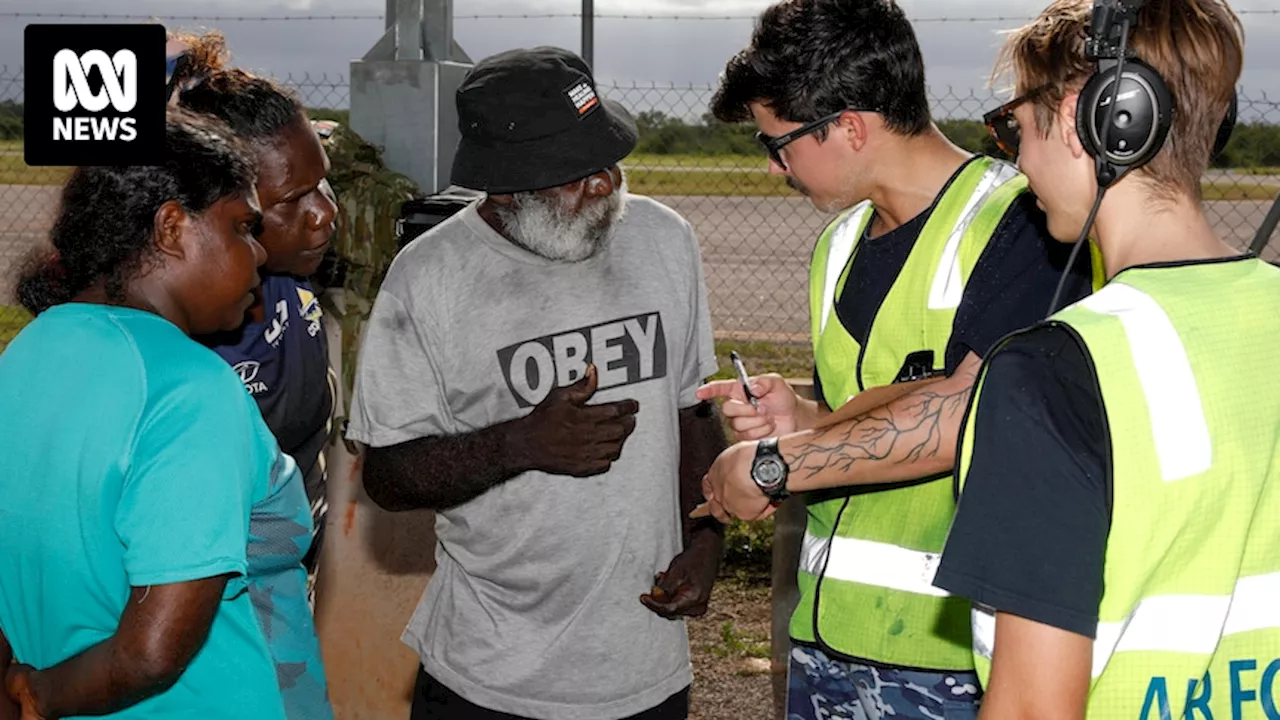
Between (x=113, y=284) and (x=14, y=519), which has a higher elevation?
(x=113, y=284)

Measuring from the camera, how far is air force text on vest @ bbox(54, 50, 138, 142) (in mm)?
2535

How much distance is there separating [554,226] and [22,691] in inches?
57.8

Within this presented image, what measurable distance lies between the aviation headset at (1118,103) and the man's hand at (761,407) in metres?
1.37

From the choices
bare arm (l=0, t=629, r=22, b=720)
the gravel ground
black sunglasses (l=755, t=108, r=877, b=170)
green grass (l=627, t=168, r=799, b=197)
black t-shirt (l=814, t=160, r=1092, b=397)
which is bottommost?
green grass (l=627, t=168, r=799, b=197)

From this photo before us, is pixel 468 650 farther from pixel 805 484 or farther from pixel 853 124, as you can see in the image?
pixel 853 124

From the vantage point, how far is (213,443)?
6.77 ft

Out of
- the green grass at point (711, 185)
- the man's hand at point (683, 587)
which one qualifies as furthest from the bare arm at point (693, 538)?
the green grass at point (711, 185)

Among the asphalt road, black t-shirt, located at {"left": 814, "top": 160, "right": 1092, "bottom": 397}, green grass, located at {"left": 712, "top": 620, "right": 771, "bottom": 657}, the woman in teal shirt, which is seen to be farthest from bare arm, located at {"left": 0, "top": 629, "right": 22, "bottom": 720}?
the asphalt road

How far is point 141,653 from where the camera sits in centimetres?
204

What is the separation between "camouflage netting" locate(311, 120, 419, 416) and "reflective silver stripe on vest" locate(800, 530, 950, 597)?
95.8 inches

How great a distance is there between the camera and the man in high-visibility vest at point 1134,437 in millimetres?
1515

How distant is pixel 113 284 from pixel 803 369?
813cm

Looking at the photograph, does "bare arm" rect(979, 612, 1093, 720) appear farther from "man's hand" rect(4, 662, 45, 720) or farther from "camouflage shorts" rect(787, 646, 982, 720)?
"man's hand" rect(4, 662, 45, 720)

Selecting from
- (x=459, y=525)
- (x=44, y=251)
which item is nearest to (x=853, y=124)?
(x=459, y=525)
